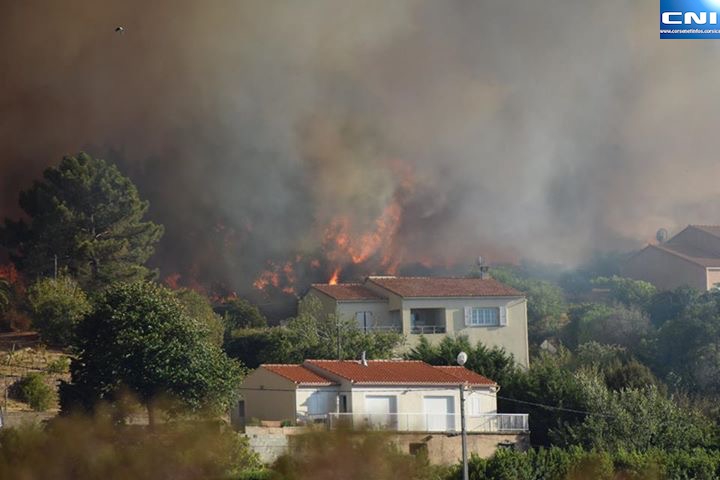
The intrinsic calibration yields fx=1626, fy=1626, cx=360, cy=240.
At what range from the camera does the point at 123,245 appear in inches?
2542

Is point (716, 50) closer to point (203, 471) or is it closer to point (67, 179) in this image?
point (67, 179)

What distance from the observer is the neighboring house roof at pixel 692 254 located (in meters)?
77.6

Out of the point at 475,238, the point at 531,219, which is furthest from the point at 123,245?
the point at 531,219

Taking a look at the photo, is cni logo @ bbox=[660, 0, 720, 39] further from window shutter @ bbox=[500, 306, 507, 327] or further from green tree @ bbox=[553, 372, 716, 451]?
green tree @ bbox=[553, 372, 716, 451]

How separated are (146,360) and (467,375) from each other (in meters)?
11.8

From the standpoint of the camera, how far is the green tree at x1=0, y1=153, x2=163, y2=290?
6366 centimetres

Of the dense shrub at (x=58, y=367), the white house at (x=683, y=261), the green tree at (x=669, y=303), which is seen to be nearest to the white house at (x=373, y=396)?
the dense shrub at (x=58, y=367)

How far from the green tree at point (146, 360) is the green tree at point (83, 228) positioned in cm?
1535

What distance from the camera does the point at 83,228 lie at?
64562mm

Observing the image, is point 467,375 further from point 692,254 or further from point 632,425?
point 692,254

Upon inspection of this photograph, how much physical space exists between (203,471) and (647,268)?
175 feet

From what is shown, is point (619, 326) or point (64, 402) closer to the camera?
point (64, 402)

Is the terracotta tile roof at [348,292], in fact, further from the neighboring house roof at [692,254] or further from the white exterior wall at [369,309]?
the neighboring house roof at [692,254]

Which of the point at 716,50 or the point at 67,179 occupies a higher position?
the point at 716,50
